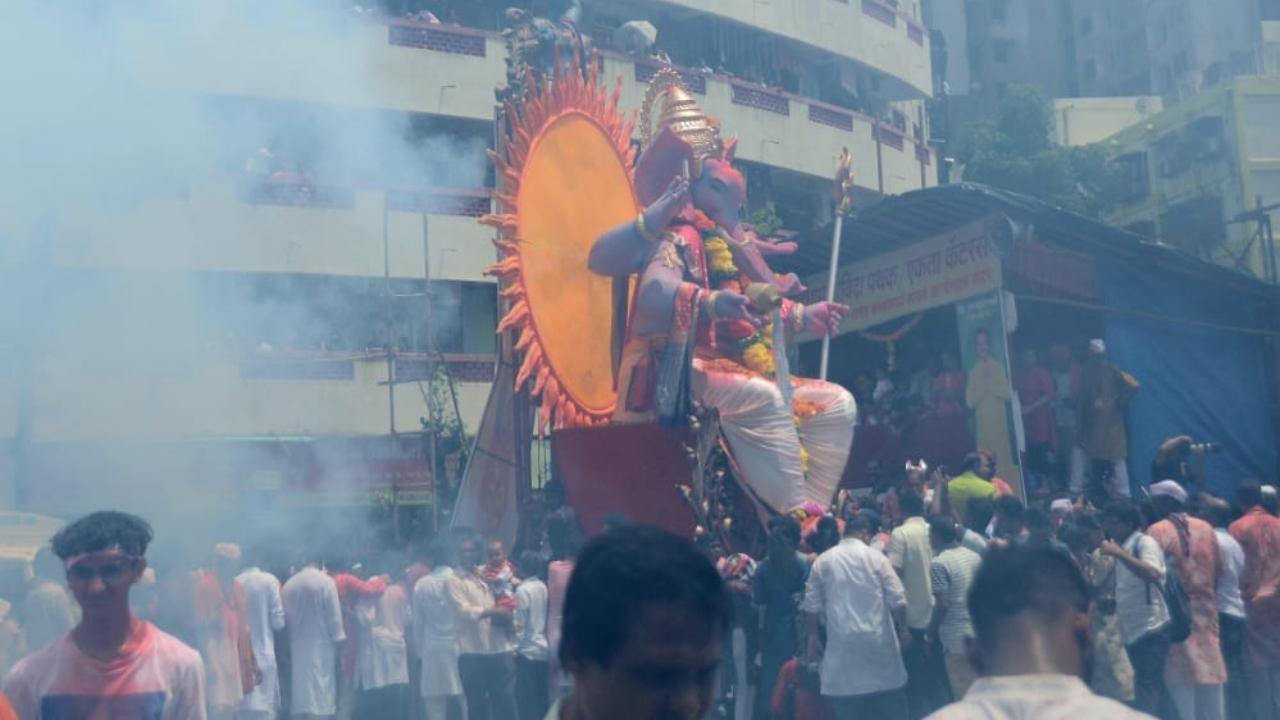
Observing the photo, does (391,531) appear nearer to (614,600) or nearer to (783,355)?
(783,355)

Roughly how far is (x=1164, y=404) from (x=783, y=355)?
463cm

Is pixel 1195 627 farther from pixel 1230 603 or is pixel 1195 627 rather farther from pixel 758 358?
pixel 758 358

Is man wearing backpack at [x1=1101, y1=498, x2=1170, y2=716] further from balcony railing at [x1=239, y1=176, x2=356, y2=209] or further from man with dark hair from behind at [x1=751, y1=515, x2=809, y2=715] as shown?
balcony railing at [x1=239, y1=176, x2=356, y2=209]

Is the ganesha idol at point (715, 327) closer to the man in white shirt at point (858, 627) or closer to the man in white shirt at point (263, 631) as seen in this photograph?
the man in white shirt at point (858, 627)

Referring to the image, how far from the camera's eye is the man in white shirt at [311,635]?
977cm

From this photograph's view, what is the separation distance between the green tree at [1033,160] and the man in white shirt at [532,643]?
2159 cm

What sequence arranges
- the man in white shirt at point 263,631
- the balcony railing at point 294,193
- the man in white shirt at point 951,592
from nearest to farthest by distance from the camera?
the man in white shirt at point 951,592 < the man in white shirt at point 263,631 < the balcony railing at point 294,193

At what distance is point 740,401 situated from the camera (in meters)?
10.1

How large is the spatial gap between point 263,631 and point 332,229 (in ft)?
34.7

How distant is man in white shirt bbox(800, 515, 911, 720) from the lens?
23.7 feet

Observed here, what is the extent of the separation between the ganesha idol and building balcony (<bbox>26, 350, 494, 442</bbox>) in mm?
3621

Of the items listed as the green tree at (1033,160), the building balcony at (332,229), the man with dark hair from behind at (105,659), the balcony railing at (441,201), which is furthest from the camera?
the green tree at (1033,160)

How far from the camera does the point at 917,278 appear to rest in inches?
525

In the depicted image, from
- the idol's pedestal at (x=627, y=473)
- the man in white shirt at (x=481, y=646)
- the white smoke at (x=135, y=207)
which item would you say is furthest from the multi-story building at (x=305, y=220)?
the idol's pedestal at (x=627, y=473)
